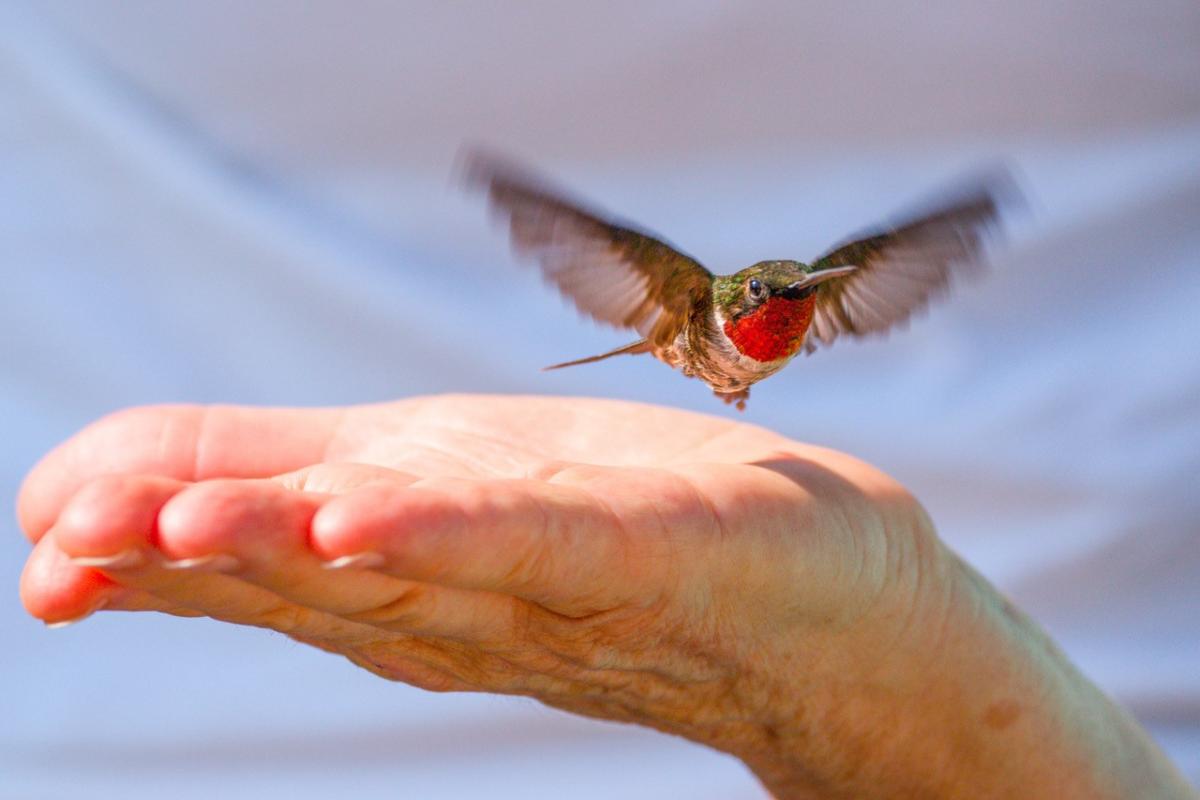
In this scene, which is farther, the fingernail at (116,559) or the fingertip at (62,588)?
the fingertip at (62,588)

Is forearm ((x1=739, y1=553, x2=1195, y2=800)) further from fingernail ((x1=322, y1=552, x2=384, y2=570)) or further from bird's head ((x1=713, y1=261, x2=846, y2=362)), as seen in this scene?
fingernail ((x1=322, y1=552, x2=384, y2=570))

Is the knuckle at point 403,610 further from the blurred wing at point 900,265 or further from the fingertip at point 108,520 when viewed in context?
the blurred wing at point 900,265

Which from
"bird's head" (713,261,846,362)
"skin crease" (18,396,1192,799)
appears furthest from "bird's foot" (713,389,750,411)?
"bird's head" (713,261,846,362)

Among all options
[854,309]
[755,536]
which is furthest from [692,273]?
[755,536]

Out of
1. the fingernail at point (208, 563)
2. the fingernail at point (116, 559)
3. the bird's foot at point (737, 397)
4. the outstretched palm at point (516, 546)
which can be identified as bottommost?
the fingernail at point (208, 563)

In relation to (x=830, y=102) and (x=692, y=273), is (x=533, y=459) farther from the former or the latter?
(x=830, y=102)

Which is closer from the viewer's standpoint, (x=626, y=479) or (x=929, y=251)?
(x=626, y=479)

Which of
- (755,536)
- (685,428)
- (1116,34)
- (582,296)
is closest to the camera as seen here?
(755,536)

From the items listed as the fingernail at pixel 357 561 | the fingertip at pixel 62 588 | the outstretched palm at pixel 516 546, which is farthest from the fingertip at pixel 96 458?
the fingernail at pixel 357 561
